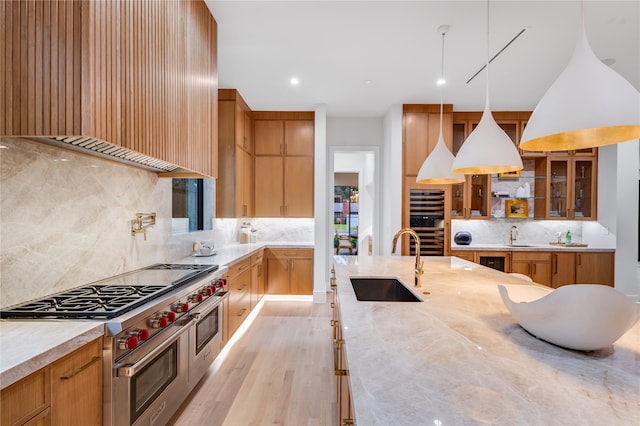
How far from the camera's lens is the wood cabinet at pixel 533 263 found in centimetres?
437

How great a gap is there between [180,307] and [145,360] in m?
0.45

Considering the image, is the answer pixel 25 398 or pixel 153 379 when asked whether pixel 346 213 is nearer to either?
pixel 153 379

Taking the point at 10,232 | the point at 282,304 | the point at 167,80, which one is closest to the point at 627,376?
the point at 10,232

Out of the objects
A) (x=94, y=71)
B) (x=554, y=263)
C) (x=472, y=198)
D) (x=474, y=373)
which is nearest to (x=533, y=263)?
(x=554, y=263)

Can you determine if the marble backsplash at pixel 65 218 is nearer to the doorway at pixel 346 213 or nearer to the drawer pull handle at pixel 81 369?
the drawer pull handle at pixel 81 369

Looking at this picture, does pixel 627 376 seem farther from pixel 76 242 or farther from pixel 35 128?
pixel 76 242

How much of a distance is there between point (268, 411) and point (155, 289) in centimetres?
118

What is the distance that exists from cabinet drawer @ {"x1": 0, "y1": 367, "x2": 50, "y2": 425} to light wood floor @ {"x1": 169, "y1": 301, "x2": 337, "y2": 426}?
1254mm

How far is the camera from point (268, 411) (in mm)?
2139

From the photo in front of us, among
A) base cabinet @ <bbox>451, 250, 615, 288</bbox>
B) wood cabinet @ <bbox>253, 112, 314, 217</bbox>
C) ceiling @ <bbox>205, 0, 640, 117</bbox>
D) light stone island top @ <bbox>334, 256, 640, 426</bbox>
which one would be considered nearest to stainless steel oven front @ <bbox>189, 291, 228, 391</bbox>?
light stone island top @ <bbox>334, 256, 640, 426</bbox>

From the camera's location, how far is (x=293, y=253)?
477 cm

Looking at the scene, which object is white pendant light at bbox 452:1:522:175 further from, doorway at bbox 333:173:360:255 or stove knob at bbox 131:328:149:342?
doorway at bbox 333:173:360:255

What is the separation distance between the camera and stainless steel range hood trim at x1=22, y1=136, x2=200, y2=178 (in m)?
1.50

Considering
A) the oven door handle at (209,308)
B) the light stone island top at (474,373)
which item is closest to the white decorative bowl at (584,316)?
the light stone island top at (474,373)
